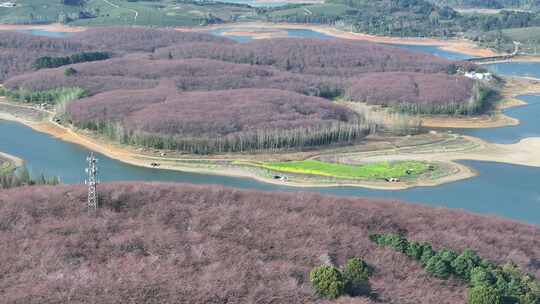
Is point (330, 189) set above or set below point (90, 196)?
below

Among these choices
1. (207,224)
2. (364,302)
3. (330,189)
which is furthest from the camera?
(330,189)

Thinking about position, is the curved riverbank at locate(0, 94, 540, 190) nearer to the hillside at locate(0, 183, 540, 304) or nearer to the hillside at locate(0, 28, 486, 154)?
the hillside at locate(0, 28, 486, 154)

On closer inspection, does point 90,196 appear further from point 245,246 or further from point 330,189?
point 330,189

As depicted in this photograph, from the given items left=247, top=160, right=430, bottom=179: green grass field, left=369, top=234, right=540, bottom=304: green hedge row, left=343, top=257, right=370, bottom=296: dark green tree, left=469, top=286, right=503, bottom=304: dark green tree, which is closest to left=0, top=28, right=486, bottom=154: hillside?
left=247, top=160, right=430, bottom=179: green grass field

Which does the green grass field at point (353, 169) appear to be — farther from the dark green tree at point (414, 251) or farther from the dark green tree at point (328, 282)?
the dark green tree at point (328, 282)

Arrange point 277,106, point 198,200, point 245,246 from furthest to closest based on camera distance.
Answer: point 277,106 → point 198,200 → point 245,246

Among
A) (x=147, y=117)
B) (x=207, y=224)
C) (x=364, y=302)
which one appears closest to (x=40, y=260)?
(x=207, y=224)

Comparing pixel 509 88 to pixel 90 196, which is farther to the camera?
pixel 509 88
